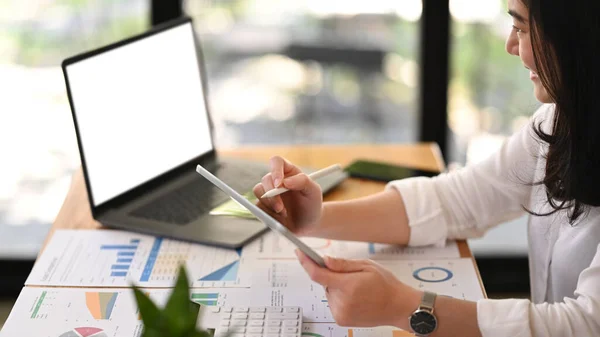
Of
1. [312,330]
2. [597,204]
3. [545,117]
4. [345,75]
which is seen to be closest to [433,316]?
[312,330]

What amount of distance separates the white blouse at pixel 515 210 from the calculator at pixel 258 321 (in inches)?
13.5

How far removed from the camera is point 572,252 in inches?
50.7

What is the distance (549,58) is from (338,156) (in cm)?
82

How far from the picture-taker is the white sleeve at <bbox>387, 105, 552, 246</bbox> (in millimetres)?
1427

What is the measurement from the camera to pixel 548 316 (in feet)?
3.57

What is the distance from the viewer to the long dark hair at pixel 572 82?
1.09 meters

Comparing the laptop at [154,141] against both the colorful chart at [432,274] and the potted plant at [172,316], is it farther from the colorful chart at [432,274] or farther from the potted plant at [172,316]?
the potted plant at [172,316]

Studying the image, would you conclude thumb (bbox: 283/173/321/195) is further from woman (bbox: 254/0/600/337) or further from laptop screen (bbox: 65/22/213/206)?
laptop screen (bbox: 65/22/213/206)

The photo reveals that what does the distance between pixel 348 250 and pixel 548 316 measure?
422mm

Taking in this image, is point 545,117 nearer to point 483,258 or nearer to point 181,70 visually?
point 181,70

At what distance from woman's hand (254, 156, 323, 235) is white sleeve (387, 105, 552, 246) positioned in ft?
0.61

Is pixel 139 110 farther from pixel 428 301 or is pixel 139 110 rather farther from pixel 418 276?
pixel 428 301

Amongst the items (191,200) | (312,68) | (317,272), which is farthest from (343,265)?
(312,68)

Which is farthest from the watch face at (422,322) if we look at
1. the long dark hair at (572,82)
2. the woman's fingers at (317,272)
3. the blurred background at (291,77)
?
the blurred background at (291,77)
